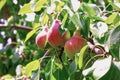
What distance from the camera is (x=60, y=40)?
5.17ft

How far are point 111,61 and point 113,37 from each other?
0.10 meters

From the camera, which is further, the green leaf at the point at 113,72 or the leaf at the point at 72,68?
the leaf at the point at 72,68

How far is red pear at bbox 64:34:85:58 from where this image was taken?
1.51m

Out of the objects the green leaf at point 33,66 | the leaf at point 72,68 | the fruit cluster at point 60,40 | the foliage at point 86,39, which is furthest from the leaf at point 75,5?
the green leaf at point 33,66

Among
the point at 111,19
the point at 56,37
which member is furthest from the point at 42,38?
the point at 111,19

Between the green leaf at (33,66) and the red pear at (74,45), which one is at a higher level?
the red pear at (74,45)

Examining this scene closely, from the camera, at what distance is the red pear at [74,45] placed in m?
1.51

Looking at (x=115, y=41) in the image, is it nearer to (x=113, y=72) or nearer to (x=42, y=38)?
(x=113, y=72)

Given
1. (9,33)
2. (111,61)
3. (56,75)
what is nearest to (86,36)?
(111,61)

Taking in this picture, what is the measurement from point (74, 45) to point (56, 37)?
0.09 metres

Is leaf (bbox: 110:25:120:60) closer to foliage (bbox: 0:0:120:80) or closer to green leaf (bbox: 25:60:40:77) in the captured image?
foliage (bbox: 0:0:120:80)

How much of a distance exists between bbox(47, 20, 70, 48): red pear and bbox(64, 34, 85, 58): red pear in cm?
4

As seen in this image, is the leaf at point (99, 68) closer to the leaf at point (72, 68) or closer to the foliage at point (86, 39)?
the foliage at point (86, 39)

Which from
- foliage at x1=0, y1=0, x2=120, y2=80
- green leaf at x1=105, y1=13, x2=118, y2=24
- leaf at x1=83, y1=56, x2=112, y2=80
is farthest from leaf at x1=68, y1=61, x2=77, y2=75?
green leaf at x1=105, y1=13, x2=118, y2=24
